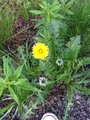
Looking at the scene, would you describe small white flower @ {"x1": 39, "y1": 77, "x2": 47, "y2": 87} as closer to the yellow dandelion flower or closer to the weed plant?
the weed plant

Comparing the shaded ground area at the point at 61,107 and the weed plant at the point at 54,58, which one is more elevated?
the weed plant at the point at 54,58

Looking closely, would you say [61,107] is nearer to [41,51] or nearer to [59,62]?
[59,62]

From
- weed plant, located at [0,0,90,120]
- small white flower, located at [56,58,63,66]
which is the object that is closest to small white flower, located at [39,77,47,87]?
weed plant, located at [0,0,90,120]

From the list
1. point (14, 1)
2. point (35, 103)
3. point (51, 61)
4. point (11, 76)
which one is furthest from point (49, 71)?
point (14, 1)

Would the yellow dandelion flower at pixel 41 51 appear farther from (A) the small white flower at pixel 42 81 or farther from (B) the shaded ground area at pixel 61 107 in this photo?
(B) the shaded ground area at pixel 61 107

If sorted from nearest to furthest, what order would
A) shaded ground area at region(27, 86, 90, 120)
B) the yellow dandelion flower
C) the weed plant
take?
the yellow dandelion flower, the weed plant, shaded ground area at region(27, 86, 90, 120)

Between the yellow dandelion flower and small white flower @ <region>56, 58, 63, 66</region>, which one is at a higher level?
small white flower @ <region>56, 58, 63, 66</region>

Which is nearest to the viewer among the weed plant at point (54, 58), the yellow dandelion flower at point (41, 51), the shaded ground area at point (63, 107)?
the yellow dandelion flower at point (41, 51)

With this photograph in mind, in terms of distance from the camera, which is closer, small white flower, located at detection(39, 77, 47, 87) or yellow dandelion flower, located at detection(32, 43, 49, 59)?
yellow dandelion flower, located at detection(32, 43, 49, 59)

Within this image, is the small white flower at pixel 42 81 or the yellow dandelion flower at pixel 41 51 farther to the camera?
the small white flower at pixel 42 81

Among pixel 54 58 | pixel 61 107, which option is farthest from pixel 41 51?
pixel 61 107

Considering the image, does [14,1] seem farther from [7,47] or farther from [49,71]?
[49,71]

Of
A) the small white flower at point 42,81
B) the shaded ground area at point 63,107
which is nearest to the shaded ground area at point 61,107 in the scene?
the shaded ground area at point 63,107
